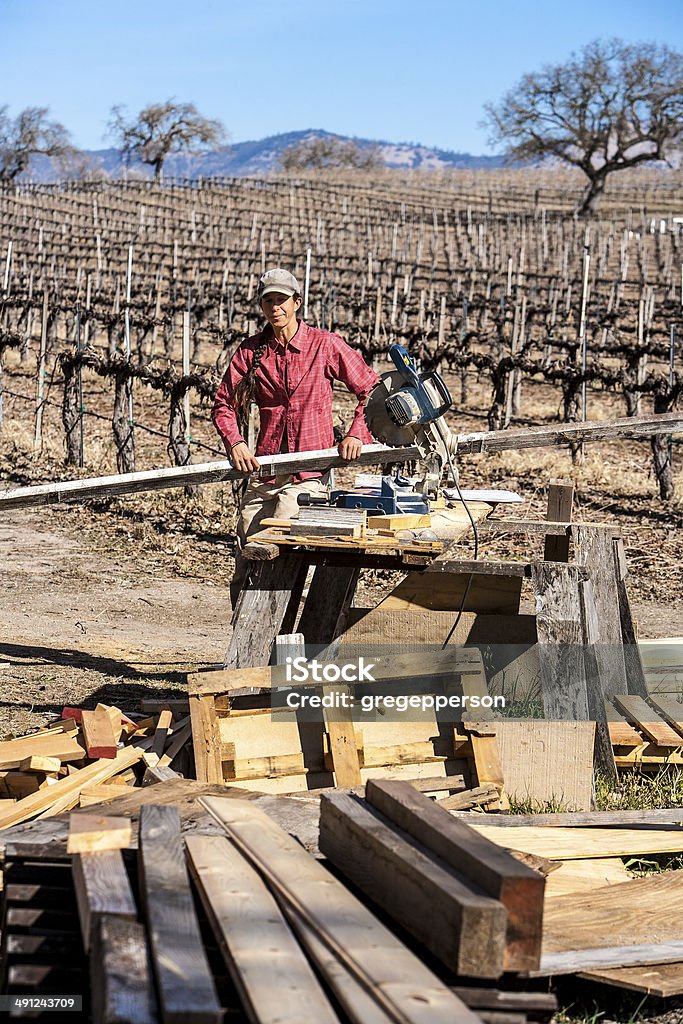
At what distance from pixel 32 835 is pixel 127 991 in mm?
1577

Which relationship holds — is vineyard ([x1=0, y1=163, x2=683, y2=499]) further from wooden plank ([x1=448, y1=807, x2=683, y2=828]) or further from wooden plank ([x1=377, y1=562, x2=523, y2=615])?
wooden plank ([x1=448, y1=807, x2=683, y2=828])

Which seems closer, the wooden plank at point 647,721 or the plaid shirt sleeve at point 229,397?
the wooden plank at point 647,721

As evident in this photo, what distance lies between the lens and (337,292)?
30297mm

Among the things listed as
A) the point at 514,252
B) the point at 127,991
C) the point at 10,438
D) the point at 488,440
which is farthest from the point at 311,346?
the point at 514,252

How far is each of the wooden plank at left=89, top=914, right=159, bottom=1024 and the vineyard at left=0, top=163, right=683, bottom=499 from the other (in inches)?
473

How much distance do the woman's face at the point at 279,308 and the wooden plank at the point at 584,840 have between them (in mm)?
2863

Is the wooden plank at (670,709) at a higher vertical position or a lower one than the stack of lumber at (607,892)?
higher

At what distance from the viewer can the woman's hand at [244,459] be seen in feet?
18.6

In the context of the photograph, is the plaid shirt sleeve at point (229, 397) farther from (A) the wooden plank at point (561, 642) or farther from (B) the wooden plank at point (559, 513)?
(B) the wooden plank at point (559, 513)

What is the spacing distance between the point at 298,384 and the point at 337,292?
24.8 m

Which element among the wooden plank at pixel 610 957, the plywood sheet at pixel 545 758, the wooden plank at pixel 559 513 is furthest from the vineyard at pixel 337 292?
the wooden plank at pixel 610 957

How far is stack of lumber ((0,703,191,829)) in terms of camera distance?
455 centimetres

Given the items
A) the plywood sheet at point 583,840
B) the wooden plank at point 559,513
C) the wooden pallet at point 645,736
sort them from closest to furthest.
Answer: the plywood sheet at point 583,840 → the wooden pallet at point 645,736 → the wooden plank at point 559,513

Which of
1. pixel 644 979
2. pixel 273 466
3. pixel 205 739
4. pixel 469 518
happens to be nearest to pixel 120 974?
pixel 644 979
